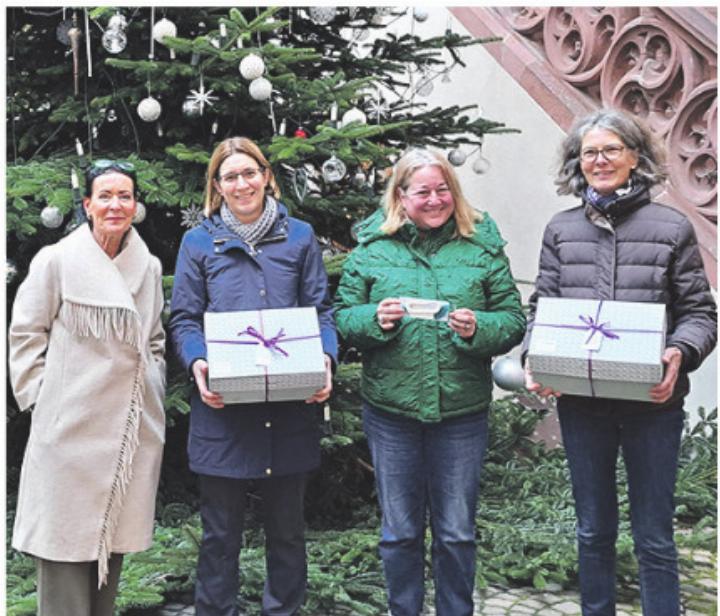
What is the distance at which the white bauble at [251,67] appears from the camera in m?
4.26

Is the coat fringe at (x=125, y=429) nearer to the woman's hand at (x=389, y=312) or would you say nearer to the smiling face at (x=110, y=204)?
the smiling face at (x=110, y=204)

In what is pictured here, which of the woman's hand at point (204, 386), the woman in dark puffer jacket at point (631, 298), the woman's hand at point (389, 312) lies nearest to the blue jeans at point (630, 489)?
the woman in dark puffer jacket at point (631, 298)

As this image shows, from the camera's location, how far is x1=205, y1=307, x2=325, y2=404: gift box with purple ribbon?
3.33 m

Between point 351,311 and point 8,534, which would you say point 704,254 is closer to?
point 351,311

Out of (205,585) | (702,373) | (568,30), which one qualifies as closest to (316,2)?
(568,30)

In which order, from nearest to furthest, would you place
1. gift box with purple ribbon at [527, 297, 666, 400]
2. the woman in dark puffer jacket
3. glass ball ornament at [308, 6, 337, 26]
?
gift box with purple ribbon at [527, 297, 666, 400] → the woman in dark puffer jacket → glass ball ornament at [308, 6, 337, 26]

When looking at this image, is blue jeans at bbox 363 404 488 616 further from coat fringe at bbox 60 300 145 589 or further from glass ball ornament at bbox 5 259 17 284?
glass ball ornament at bbox 5 259 17 284

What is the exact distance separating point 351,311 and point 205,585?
1.12m

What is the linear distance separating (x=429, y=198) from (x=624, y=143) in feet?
2.24

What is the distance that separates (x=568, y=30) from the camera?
20.6 feet

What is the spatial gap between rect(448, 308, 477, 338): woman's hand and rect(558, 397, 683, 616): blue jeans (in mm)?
421

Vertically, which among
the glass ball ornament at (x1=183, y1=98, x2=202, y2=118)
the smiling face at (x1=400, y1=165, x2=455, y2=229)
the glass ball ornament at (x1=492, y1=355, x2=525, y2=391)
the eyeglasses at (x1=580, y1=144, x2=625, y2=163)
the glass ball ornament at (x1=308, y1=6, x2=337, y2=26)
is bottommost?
the glass ball ornament at (x1=492, y1=355, x2=525, y2=391)

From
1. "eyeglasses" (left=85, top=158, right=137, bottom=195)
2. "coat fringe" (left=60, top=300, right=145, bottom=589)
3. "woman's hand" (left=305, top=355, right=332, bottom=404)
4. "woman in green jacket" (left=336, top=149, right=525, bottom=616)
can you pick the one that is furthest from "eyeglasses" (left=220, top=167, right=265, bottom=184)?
"woman's hand" (left=305, top=355, right=332, bottom=404)

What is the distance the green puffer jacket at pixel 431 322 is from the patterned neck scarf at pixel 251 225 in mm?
350
